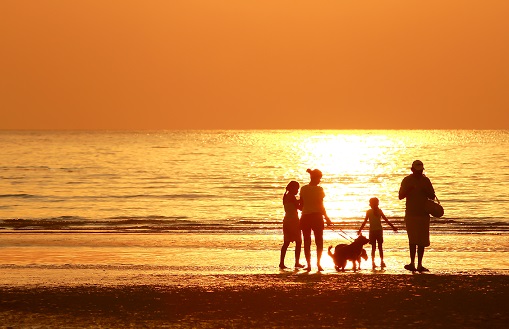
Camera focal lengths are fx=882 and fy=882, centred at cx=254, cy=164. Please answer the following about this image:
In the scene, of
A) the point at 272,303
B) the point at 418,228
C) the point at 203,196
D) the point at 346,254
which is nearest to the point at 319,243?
the point at 346,254

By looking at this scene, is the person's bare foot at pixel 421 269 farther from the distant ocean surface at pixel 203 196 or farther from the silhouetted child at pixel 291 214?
the distant ocean surface at pixel 203 196

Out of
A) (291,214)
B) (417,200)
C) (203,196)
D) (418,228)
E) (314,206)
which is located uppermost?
(417,200)

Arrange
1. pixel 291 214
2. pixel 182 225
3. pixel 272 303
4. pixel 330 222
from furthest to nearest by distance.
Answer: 1. pixel 182 225
2. pixel 291 214
3. pixel 330 222
4. pixel 272 303

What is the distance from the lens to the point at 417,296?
12.8 m

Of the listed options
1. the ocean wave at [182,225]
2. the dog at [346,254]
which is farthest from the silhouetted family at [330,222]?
the ocean wave at [182,225]

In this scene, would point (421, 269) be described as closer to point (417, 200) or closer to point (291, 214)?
point (417, 200)

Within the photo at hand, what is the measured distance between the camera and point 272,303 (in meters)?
12.3

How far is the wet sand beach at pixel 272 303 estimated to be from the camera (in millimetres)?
11078

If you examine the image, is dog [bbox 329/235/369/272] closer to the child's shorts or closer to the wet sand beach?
the child's shorts

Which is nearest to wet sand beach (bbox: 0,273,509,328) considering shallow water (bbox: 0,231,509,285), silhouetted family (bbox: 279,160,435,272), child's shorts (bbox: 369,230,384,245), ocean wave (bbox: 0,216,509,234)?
silhouetted family (bbox: 279,160,435,272)

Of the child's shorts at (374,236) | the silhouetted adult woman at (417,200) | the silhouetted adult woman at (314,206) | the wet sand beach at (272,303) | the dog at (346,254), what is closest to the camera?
the wet sand beach at (272,303)

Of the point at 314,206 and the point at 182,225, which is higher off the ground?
the point at 314,206

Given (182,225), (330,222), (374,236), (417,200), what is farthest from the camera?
(182,225)

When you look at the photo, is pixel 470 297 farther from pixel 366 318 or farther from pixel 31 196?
pixel 31 196
